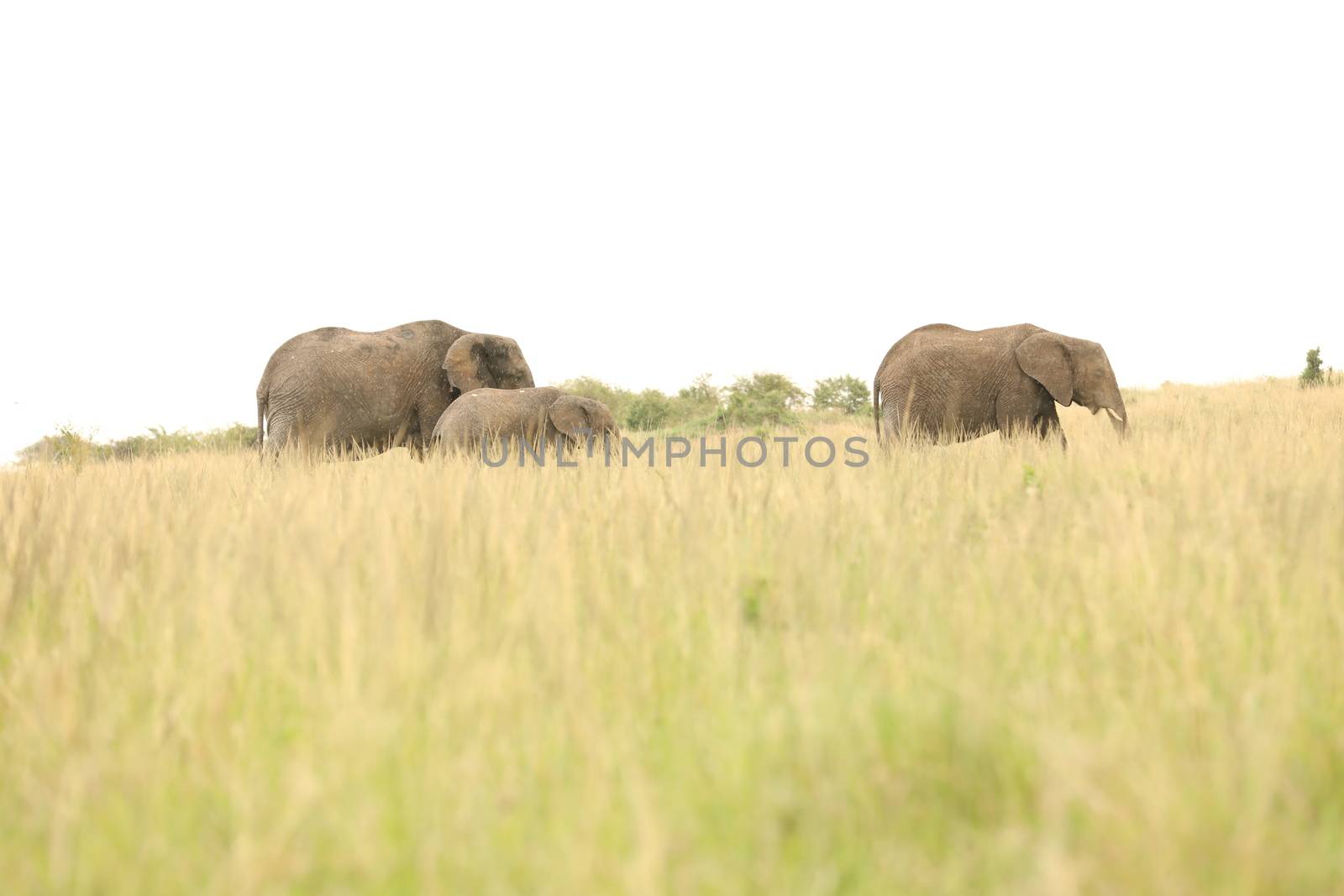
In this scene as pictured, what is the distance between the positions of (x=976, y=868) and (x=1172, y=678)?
1016 millimetres

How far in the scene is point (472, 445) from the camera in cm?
884

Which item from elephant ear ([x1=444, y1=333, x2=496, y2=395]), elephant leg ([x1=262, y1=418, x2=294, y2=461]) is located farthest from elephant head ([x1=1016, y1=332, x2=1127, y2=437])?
elephant leg ([x1=262, y1=418, x2=294, y2=461])

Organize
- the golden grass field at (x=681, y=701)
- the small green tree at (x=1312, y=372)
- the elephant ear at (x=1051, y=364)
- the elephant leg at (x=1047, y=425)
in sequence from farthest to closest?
the small green tree at (x=1312, y=372) → the elephant leg at (x=1047, y=425) → the elephant ear at (x=1051, y=364) → the golden grass field at (x=681, y=701)

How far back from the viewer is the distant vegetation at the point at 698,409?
20516 mm

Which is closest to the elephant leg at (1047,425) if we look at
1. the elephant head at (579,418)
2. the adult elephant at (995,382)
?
the adult elephant at (995,382)

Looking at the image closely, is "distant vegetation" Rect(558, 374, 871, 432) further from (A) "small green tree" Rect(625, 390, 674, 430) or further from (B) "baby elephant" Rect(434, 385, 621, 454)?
(B) "baby elephant" Rect(434, 385, 621, 454)

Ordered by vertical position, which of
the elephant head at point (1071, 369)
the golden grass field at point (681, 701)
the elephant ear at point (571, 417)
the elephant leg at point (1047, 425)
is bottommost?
the golden grass field at point (681, 701)

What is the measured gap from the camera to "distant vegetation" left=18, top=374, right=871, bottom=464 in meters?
20.5

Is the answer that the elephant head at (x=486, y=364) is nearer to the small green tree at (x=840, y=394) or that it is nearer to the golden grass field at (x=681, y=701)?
the golden grass field at (x=681, y=701)

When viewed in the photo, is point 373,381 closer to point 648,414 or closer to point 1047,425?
point 1047,425

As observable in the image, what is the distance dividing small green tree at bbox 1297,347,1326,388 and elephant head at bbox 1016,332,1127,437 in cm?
1365

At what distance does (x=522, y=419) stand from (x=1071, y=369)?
5392 millimetres

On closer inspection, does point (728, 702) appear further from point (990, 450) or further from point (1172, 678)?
point (990, 450)

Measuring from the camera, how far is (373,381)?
981cm
